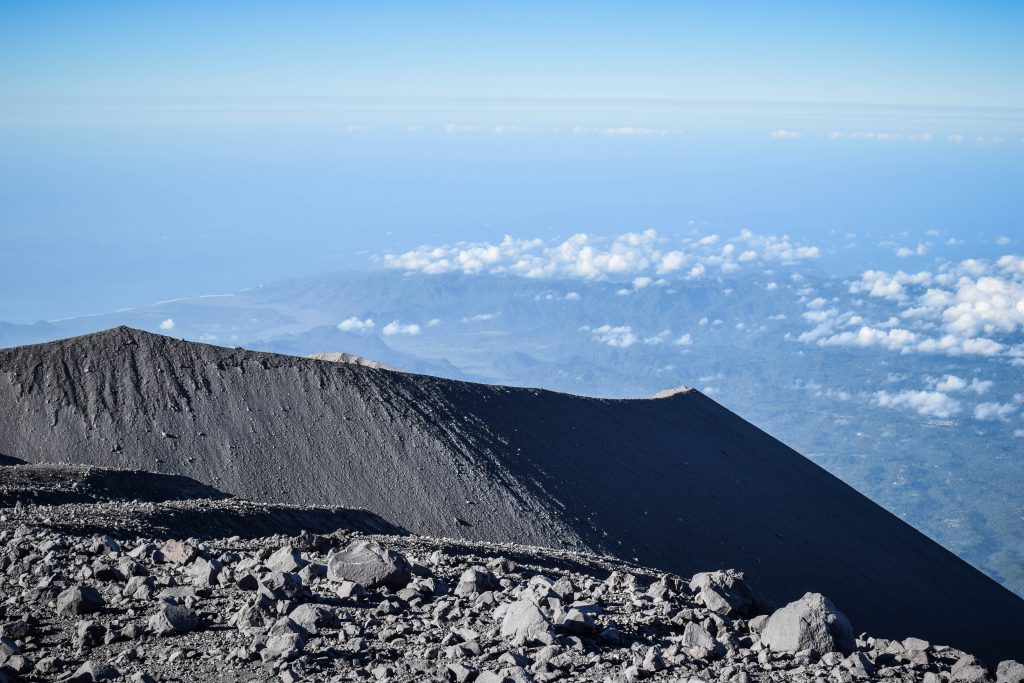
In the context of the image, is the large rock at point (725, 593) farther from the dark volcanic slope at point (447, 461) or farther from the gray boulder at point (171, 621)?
the dark volcanic slope at point (447, 461)

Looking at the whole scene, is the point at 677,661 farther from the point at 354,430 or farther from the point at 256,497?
the point at 354,430

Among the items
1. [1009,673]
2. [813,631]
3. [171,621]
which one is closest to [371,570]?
[171,621]

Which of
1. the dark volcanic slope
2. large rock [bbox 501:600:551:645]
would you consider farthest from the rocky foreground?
the dark volcanic slope

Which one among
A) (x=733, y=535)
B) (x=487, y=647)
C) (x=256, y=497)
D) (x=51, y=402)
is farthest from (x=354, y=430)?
(x=487, y=647)

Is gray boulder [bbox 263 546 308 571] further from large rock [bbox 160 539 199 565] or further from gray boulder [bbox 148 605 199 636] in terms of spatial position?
gray boulder [bbox 148 605 199 636]

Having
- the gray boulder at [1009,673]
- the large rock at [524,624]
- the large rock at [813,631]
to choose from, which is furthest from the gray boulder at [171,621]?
the gray boulder at [1009,673]

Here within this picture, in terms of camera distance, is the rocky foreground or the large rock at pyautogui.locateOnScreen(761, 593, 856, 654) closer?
the rocky foreground
